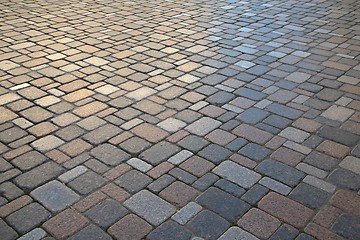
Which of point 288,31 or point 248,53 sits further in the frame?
point 288,31

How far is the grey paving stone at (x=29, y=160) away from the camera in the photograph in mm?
3131

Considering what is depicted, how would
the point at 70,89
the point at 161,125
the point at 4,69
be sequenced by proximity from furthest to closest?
the point at 4,69, the point at 70,89, the point at 161,125

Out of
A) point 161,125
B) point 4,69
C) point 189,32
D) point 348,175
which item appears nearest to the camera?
point 348,175

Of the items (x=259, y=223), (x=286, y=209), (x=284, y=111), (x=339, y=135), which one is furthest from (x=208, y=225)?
(x=284, y=111)

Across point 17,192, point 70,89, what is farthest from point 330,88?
point 17,192

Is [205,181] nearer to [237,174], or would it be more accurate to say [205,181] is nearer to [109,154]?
[237,174]

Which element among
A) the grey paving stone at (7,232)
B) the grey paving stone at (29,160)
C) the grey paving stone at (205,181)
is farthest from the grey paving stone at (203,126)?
the grey paving stone at (7,232)

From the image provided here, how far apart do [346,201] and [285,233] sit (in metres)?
0.61

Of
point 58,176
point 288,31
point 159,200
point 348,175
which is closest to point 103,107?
point 58,176

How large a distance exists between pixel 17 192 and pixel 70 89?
5.75ft

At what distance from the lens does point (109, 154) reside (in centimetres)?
330

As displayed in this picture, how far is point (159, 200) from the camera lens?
280 cm

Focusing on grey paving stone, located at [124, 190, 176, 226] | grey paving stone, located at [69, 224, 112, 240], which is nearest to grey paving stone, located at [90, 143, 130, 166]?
grey paving stone, located at [124, 190, 176, 226]

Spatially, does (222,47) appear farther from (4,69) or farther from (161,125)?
(4,69)
